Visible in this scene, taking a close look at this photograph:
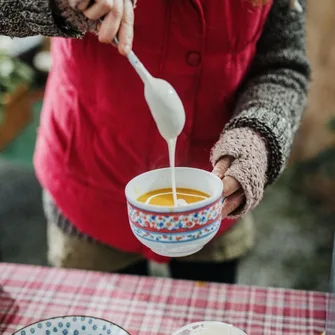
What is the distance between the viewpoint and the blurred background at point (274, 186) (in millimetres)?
2289

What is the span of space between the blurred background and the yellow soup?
4.59 feet

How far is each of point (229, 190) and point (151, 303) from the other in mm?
316

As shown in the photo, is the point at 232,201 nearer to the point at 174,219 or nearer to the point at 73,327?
the point at 174,219

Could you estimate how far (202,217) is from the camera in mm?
760

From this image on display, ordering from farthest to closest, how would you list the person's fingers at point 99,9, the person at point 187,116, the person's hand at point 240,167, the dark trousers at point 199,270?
the dark trousers at point 199,270 < the person at point 187,116 < the person's hand at point 240,167 < the person's fingers at point 99,9

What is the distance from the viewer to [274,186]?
8.61 feet

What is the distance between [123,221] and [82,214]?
84 mm

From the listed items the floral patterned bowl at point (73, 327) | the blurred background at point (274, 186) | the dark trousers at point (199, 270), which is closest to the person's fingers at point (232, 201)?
the floral patterned bowl at point (73, 327)

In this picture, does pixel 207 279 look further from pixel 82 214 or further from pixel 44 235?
pixel 44 235

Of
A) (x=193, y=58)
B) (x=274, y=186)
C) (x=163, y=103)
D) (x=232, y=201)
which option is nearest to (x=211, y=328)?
(x=232, y=201)

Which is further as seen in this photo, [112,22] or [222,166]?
[222,166]

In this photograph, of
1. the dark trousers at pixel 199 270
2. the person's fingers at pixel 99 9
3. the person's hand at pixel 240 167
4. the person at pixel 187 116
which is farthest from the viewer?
the dark trousers at pixel 199 270

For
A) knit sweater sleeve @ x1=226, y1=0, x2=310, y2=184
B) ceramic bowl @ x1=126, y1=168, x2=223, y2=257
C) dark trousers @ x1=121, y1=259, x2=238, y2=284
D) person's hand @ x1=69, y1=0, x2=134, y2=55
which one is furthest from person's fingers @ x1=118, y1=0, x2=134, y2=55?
dark trousers @ x1=121, y1=259, x2=238, y2=284

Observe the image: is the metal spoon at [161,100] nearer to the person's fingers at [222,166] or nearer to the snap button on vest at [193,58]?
the person's fingers at [222,166]
